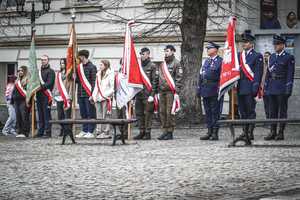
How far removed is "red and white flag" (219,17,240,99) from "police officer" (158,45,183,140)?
188cm

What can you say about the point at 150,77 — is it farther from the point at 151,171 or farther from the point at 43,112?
the point at 151,171

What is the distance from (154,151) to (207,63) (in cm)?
364

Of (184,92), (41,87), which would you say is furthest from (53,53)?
(41,87)

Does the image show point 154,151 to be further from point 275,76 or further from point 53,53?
point 53,53

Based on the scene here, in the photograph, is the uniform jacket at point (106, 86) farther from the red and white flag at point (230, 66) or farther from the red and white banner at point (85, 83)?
the red and white flag at point (230, 66)

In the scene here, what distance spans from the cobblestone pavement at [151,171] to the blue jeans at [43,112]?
138 inches


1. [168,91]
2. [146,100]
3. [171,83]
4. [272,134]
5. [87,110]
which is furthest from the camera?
[87,110]

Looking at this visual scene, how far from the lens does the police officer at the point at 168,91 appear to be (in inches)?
Result: 804

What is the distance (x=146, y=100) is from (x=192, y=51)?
6.42 meters

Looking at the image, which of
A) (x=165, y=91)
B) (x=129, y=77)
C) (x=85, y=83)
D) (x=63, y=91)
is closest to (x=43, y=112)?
(x=63, y=91)

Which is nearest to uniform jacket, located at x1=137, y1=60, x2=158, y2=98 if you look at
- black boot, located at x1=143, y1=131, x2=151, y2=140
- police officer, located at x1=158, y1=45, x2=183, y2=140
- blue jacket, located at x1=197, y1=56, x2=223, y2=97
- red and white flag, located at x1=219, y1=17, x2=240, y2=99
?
police officer, located at x1=158, y1=45, x2=183, y2=140

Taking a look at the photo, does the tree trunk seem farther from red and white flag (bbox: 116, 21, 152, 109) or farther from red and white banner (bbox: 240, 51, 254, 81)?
red and white banner (bbox: 240, 51, 254, 81)

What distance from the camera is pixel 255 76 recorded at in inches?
730

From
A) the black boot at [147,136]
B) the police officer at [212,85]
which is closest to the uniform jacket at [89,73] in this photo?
the black boot at [147,136]
